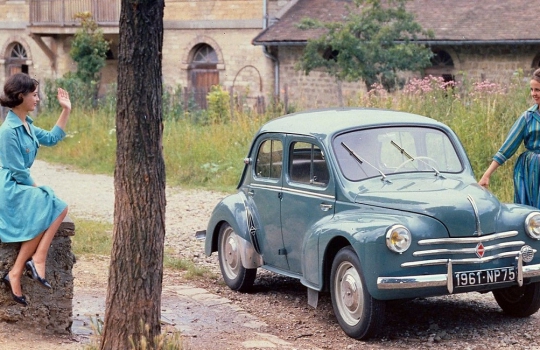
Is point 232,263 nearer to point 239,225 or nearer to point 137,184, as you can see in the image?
point 239,225

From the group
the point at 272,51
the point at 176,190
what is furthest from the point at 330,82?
the point at 176,190

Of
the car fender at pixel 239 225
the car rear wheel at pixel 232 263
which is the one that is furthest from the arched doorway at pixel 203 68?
the car rear wheel at pixel 232 263

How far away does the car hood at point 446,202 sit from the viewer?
23.8 feet

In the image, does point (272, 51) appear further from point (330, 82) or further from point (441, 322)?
point (441, 322)

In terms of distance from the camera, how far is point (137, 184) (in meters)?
6.10

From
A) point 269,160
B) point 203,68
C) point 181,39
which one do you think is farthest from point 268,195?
point 181,39

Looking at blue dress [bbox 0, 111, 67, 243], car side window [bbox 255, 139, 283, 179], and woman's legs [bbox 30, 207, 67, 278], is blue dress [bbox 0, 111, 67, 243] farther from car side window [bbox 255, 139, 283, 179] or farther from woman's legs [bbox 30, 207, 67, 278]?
car side window [bbox 255, 139, 283, 179]

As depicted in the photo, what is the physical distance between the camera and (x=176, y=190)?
16.7 metres

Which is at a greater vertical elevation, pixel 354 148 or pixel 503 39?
pixel 503 39

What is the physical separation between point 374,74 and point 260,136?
1534 centimetres

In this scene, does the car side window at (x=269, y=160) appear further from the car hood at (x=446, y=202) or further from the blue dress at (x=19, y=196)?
the blue dress at (x=19, y=196)

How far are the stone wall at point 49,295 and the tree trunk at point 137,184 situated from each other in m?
1.02

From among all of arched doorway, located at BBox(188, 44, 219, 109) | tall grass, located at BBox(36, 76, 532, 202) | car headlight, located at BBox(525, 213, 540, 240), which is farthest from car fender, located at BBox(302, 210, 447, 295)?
arched doorway, located at BBox(188, 44, 219, 109)

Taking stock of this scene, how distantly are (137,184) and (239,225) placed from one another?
298 cm
